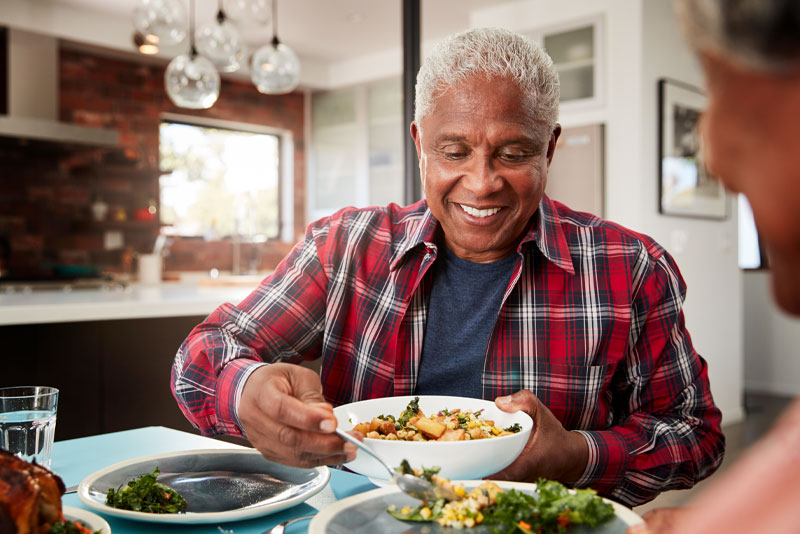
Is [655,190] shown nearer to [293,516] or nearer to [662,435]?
[662,435]

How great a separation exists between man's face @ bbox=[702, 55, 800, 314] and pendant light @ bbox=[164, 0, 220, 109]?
123 inches

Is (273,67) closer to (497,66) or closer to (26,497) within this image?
(497,66)

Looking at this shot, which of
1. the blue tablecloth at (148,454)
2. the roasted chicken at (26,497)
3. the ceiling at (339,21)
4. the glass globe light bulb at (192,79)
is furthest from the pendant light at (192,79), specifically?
the roasted chicken at (26,497)

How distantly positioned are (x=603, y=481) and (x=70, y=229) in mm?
5127

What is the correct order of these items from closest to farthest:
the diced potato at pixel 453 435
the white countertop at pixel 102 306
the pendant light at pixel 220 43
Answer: the diced potato at pixel 453 435 → the white countertop at pixel 102 306 → the pendant light at pixel 220 43

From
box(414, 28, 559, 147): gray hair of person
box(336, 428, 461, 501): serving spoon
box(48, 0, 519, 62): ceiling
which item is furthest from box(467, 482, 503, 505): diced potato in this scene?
box(48, 0, 519, 62): ceiling

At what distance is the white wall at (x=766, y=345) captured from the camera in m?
6.02

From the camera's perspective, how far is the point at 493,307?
139 cm

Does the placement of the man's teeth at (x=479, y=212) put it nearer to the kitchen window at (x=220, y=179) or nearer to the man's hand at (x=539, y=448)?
the man's hand at (x=539, y=448)

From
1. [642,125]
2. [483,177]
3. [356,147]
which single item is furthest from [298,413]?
Answer: [356,147]

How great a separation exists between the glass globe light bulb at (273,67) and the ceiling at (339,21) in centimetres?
123

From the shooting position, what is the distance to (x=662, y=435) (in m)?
1.25

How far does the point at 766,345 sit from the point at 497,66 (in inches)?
228

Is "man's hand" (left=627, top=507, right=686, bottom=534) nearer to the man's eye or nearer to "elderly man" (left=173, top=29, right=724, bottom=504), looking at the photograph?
"elderly man" (left=173, top=29, right=724, bottom=504)
